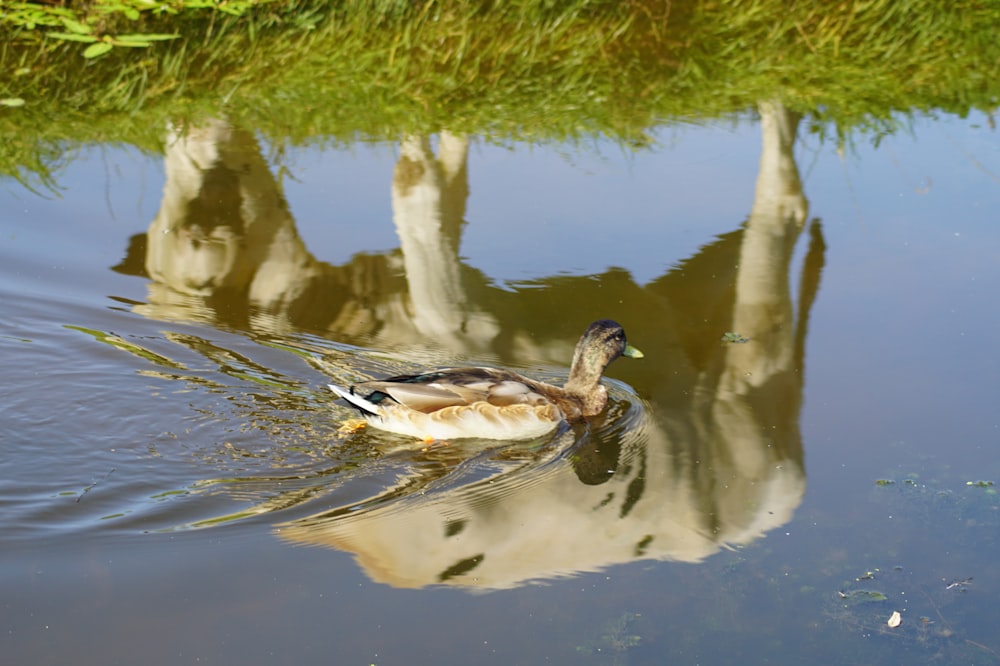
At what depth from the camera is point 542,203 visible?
353 inches

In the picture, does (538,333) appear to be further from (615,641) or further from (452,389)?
(615,641)

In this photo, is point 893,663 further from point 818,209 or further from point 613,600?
point 818,209

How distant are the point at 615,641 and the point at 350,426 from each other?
238cm

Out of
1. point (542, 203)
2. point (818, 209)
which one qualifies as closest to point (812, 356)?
point (818, 209)

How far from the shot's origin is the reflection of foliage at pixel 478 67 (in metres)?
10.2

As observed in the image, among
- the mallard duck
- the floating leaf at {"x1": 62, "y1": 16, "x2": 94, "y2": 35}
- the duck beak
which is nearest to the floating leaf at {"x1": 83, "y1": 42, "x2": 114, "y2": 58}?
the floating leaf at {"x1": 62, "y1": 16, "x2": 94, "y2": 35}

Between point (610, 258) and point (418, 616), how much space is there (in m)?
3.90

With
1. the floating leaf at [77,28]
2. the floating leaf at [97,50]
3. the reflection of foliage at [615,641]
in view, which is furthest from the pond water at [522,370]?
the floating leaf at [77,28]

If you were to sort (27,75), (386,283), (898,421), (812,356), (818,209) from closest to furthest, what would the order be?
(898,421) → (812,356) → (386,283) → (818,209) → (27,75)

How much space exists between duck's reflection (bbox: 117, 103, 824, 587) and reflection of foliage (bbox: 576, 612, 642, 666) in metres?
0.38

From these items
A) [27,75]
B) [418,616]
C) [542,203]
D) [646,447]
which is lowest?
[418,616]

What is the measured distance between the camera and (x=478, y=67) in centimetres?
1106

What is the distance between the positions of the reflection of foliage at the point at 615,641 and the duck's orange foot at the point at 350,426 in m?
2.23

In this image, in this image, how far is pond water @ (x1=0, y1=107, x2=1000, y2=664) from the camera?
4711 mm
